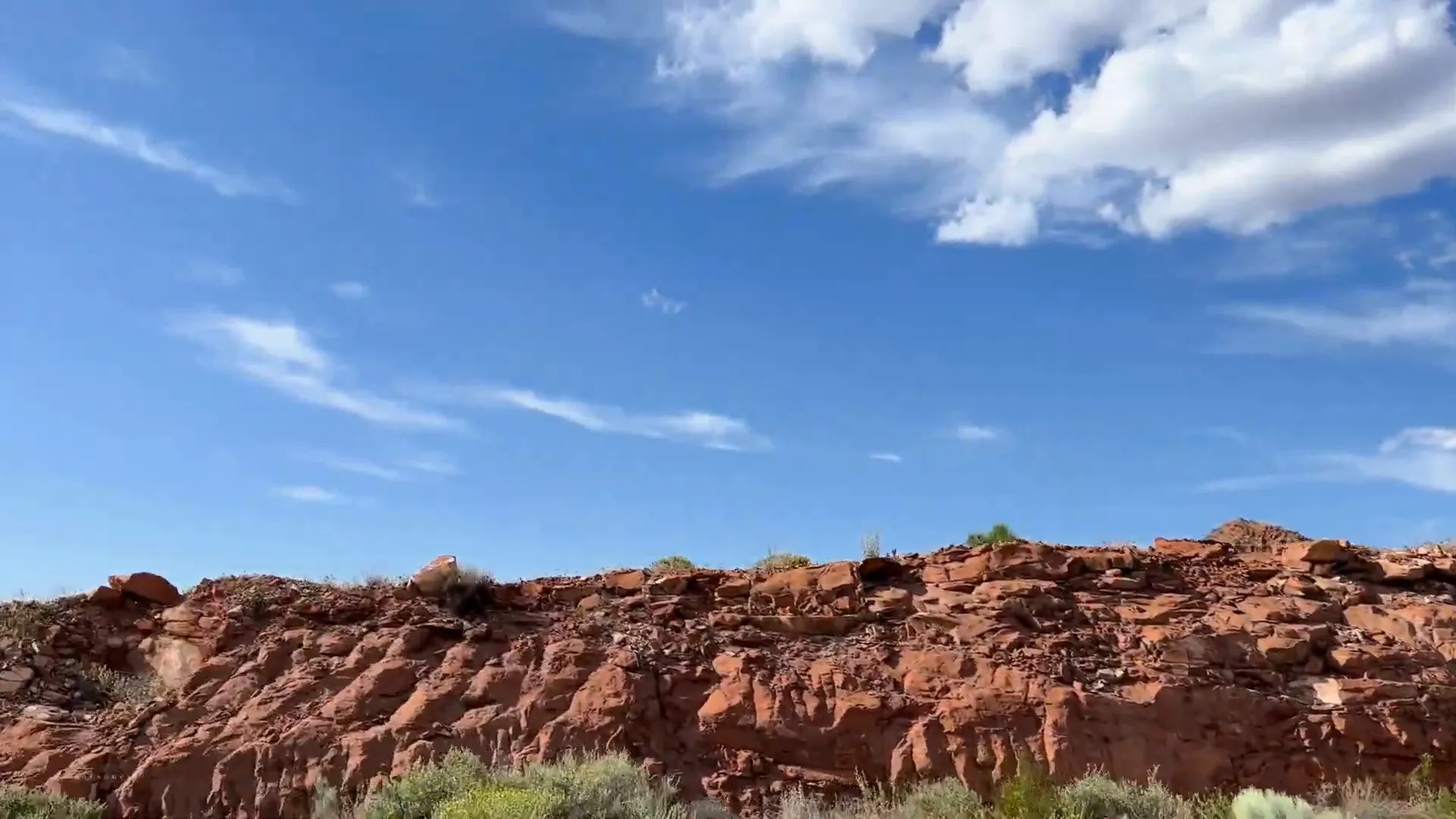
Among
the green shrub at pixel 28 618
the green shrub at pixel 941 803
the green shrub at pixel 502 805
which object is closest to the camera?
the green shrub at pixel 502 805

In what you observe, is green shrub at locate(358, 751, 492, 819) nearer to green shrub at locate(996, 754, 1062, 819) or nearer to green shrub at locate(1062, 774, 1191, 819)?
green shrub at locate(996, 754, 1062, 819)

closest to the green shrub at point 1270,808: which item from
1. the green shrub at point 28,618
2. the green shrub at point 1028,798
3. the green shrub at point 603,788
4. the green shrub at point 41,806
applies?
the green shrub at point 1028,798

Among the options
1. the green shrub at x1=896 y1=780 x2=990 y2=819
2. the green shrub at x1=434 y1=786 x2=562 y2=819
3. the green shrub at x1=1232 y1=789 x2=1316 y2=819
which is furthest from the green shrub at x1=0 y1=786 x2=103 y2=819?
the green shrub at x1=1232 y1=789 x2=1316 y2=819

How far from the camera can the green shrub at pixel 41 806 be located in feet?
33.8

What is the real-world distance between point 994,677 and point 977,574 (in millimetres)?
1967

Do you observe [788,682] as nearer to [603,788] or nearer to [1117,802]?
[603,788]

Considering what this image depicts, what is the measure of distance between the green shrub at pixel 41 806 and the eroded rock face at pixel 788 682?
279 millimetres

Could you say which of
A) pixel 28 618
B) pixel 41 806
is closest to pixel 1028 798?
pixel 41 806

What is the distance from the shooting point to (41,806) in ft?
34.6

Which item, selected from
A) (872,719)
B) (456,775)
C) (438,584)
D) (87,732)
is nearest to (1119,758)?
(872,719)

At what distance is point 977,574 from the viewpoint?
13.9 m

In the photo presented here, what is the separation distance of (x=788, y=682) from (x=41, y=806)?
7.31 metres

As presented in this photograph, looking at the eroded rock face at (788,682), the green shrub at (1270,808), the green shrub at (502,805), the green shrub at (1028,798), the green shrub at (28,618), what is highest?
the green shrub at (28,618)

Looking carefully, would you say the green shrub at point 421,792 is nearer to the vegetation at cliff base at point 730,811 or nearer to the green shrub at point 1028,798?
the vegetation at cliff base at point 730,811
